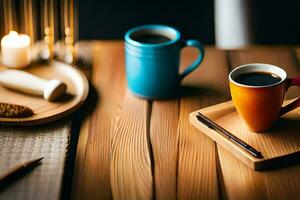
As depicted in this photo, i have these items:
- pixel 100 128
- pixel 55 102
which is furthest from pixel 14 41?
pixel 100 128

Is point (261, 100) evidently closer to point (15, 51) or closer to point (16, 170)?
point (16, 170)

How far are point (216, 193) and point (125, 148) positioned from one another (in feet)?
0.67

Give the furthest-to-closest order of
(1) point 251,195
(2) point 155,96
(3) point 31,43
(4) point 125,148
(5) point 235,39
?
(5) point 235,39
(3) point 31,43
(2) point 155,96
(4) point 125,148
(1) point 251,195

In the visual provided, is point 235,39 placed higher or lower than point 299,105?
lower

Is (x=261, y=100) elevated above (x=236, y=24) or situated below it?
above

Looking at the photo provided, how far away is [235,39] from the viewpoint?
185 cm

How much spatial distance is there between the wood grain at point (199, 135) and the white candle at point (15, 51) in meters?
0.37

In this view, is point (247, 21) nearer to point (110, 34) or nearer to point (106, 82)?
point (110, 34)

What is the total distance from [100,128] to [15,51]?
31 centimetres

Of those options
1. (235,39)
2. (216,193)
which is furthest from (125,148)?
(235,39)

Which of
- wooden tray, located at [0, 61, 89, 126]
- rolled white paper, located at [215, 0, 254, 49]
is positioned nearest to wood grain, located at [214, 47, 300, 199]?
wooden tray, located at [0, 61, 89, 126]

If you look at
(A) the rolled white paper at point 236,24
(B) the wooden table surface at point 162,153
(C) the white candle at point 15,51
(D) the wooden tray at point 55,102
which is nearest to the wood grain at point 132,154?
(B) the wooden table surface at point 162,153

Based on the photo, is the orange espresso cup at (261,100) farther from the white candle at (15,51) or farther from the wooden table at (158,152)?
the white candle at (15,51)

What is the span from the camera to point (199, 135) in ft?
3.67
